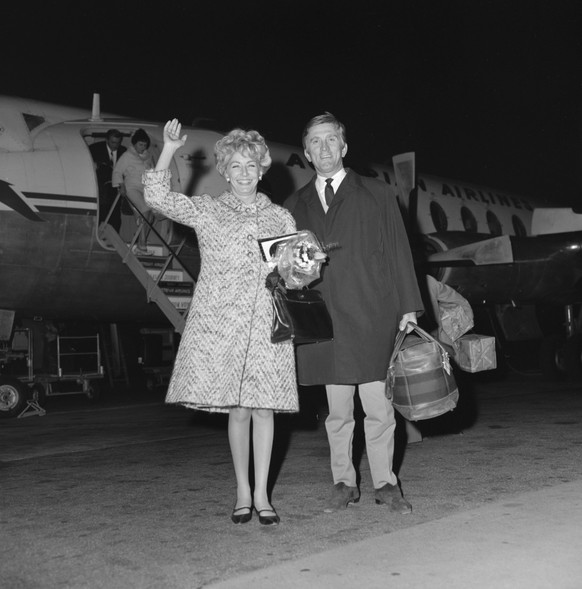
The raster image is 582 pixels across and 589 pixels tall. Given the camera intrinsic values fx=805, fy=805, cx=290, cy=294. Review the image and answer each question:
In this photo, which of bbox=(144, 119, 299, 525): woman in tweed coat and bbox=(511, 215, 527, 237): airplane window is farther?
bbox=(511, 215, 527, 237): airplane window

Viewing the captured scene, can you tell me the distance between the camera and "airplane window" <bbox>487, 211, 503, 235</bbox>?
16.7m

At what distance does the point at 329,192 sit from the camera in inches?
177

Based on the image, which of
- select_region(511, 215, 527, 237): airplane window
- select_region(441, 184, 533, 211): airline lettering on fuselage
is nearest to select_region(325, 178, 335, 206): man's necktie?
select_region(441, 184, 533, 211): airline lettering on fuselage

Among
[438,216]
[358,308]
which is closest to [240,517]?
[358,308]

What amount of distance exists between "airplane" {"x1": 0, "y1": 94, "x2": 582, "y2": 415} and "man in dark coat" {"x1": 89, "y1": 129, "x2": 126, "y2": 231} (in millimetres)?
311

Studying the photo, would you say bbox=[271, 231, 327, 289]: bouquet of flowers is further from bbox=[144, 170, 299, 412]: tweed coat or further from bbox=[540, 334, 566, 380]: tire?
bbox=[540, 334, 566, 380]: tire

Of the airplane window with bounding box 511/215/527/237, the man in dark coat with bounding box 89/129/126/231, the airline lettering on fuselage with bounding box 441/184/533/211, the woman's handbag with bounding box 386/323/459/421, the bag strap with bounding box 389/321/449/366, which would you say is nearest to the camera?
the woman's handbag with bounding box 386/323/459/421

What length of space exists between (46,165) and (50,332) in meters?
3.36

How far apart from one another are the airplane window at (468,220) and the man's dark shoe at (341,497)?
39.4 feet

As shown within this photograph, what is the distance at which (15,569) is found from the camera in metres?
3.27

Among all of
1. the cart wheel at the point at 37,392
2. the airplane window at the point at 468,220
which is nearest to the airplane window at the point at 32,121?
the cart wheel at the point at 37,392

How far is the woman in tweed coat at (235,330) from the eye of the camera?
391cm

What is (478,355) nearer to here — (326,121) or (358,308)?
(358,308)

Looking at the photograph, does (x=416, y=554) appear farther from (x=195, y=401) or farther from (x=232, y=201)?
(x=232, y=201)
